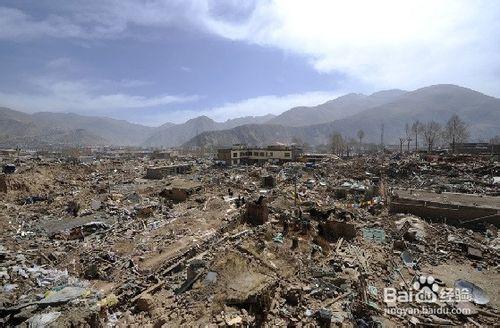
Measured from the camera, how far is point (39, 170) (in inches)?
1168

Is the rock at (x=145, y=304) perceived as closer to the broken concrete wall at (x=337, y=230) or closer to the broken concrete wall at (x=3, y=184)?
the broken concrete wall at (x=337, y=230)

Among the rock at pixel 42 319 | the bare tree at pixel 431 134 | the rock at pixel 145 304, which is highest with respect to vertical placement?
the bare tree at pixel 431 134

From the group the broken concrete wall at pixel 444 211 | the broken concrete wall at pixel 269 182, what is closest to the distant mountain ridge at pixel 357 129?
the broken concrete wall at pixel 269 182

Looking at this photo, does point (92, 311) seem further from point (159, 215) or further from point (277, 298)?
point (159, 215)

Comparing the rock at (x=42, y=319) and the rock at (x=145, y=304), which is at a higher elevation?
the rock at (x=42, y=319)

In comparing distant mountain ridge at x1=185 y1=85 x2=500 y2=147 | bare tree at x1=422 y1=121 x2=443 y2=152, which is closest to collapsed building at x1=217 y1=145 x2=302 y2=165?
bare tree at x1=422 y1=121 x2=443 y2=152

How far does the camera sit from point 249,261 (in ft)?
33.5

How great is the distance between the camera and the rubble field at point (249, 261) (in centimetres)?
773

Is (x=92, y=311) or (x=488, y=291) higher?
(x=92, y=311)

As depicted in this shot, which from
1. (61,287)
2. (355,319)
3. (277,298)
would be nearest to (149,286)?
(61,287)

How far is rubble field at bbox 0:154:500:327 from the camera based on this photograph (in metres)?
7.73

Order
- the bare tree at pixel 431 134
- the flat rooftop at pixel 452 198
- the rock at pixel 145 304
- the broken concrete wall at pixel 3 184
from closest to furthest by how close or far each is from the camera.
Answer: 1. the rock at pixel 145 304
2. the flat rooftop at pixel 452 198
3. the broken concrete wall at pixel 3 184
4. the bare tree at pixel 431 134

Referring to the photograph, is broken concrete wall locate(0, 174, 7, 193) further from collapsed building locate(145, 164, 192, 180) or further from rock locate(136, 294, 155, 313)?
rock locate(136, 294, 155, 313)

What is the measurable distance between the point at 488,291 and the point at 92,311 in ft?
36.7
